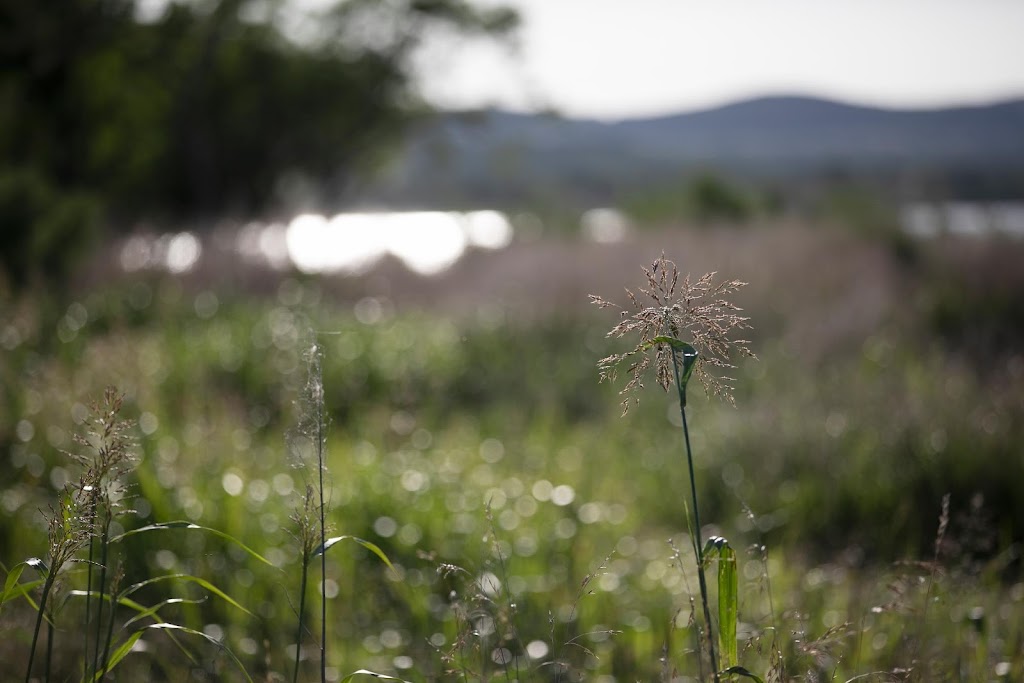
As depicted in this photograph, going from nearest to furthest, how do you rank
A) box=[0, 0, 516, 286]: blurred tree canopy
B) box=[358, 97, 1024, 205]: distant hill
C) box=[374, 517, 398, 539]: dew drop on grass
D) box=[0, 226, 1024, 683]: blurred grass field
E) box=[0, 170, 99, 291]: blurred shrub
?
box=[0, 226, 1024, 683]: blurred grass field
box=[374, 517, 398, 539]: dew drop on grass
box=[0, 170, 99, 291]: blurred shrub
box=[0, 0, 516, 286]: blurred tree canopy
box=[358, 97, 1024, 205]: distant hill

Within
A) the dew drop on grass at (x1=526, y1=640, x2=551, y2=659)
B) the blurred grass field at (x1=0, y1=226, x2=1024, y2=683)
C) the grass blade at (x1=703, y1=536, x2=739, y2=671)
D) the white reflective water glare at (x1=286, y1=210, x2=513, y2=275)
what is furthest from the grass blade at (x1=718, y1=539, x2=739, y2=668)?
the white reflective water glare at (x1=286, y1=210, x2=513, y2=275)

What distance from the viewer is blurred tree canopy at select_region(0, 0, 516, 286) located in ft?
47.5

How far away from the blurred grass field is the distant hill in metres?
6.69

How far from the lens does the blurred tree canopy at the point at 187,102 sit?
14.5 m

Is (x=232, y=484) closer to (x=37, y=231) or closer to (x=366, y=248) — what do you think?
(x=37, y=231)

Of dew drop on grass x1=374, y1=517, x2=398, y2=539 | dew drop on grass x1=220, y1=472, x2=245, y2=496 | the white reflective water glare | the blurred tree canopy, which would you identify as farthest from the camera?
the blurred tree canopy

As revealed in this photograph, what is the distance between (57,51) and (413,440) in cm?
1348

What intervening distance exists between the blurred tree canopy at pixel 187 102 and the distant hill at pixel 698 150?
243 centimetres

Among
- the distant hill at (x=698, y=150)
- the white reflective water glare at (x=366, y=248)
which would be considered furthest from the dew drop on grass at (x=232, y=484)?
the distant hill at (x=698, y=150)

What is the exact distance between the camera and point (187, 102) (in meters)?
20.7

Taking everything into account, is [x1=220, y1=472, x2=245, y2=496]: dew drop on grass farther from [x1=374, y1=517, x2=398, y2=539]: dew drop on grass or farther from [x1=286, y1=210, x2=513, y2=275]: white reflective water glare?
[x1=286, y1=210, x2=513, y2=275]: white reflective water glare

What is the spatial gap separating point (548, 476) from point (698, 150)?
87.2 meters

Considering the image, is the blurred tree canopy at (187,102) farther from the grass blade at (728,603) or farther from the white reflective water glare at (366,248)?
the grass blade at (728,603)

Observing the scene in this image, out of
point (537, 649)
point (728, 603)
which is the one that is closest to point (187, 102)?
point (537, 649)
